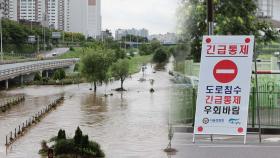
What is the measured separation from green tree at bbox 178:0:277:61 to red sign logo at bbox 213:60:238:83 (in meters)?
0.55

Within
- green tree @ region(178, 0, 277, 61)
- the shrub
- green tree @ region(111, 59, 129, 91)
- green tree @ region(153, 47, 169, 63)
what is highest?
green tree @ region(178, 0, 277, 61)

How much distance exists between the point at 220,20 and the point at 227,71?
161 centimetres

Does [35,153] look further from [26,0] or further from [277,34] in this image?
[26,0]

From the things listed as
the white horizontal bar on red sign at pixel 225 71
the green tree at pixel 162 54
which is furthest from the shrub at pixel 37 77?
the white horizontal bar on red sign at pixel 225 71

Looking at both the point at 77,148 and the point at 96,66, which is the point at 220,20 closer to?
the point at 77,148

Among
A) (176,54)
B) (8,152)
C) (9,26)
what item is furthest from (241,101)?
(9,26)

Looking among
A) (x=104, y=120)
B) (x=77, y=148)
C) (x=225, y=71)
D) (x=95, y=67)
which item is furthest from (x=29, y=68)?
(x=225, y=71)

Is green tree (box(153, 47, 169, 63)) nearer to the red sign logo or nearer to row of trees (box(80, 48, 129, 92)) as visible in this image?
the red sign logo

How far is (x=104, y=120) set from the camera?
2642 centimetres

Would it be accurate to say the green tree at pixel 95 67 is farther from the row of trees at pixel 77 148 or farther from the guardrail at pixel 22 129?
the row of trees at pixel 77 148

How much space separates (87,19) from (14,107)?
10793 cm

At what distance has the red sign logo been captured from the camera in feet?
25.7

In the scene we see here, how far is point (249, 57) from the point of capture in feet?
25.6

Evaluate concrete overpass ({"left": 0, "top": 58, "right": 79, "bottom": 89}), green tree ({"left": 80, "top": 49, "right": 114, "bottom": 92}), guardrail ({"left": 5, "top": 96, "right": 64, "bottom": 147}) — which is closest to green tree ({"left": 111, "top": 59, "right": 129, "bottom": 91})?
green tree ({"left": 80, "top": 49, "right": 114, "bottom": 92})
